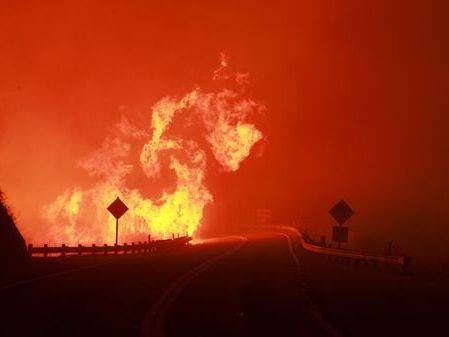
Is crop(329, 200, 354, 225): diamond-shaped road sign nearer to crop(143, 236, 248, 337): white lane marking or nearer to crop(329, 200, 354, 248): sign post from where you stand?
crop(329, 200, 354, 248): sign post

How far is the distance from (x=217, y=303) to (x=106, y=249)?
28.1 m

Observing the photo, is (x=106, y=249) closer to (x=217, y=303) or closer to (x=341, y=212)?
(x=341, y=212)

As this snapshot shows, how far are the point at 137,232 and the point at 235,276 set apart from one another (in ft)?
146

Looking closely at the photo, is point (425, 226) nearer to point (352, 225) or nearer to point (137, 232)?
point (352, 225)

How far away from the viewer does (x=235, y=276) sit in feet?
93.4

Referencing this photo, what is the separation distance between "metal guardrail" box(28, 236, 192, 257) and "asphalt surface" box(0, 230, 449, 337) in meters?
10.3

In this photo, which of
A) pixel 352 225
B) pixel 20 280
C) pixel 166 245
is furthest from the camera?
pixel 352 225

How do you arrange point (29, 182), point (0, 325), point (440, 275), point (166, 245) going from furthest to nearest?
1. point (29, 182)
2. point (166, 245)
3. point (440, 275)
4. point (0, 325)

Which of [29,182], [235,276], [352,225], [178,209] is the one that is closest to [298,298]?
[235,276]

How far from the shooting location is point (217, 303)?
62.8ft

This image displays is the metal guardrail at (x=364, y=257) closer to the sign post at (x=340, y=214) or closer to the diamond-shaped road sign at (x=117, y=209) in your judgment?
the sign post at (x=340, y=214)

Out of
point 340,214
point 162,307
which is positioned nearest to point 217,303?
point 162,307

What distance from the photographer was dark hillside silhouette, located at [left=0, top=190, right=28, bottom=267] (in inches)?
1172

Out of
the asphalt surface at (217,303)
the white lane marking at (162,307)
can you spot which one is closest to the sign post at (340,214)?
the asphalt surface at (217,303)
